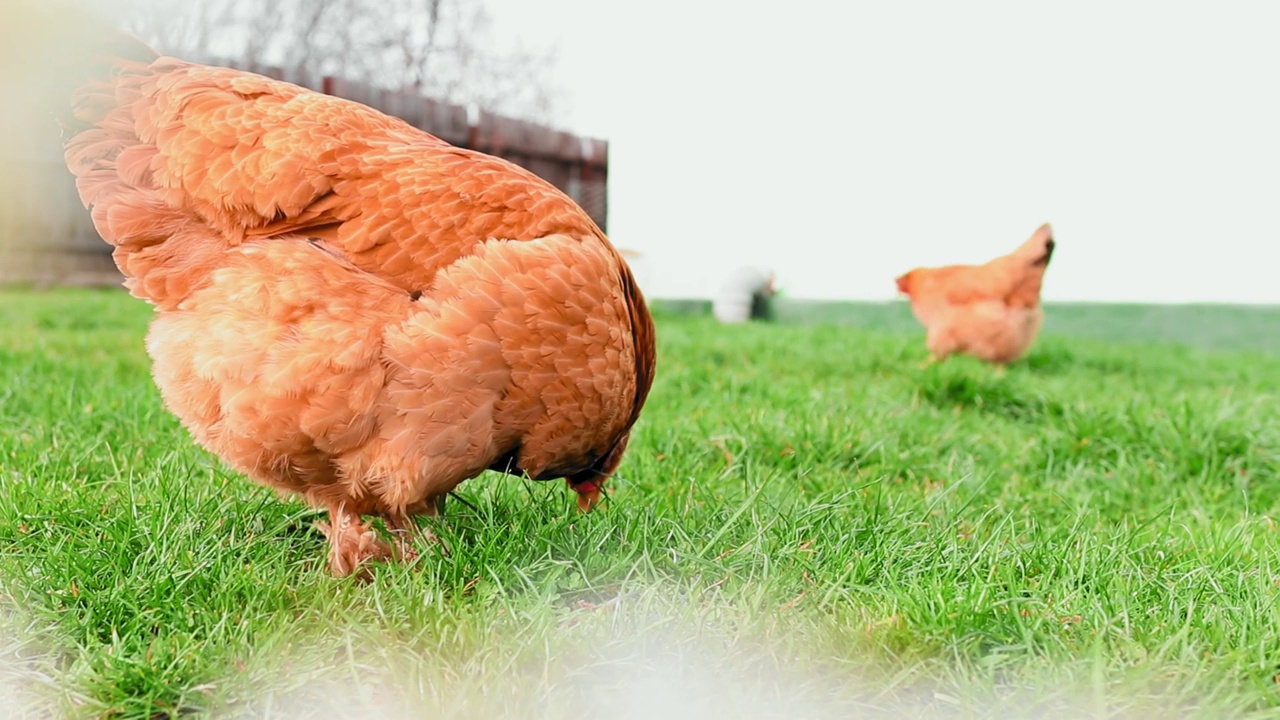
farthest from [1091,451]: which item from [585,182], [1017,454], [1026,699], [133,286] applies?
[585,182]

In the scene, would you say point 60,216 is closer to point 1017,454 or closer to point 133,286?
point 133,286

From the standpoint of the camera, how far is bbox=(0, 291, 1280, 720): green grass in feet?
5.13

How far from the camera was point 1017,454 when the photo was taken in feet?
11.9

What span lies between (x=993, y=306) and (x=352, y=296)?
5.28 metres

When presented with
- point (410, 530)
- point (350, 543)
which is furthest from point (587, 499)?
point (350, 543)

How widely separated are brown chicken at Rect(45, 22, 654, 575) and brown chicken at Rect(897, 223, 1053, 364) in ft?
15.0

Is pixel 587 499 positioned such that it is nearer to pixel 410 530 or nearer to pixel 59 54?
pixel 410 530

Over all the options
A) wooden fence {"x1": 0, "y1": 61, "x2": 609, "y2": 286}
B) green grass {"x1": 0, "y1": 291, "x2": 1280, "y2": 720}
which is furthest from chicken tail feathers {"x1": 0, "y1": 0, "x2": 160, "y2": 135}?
wooden fence {"x1": 0, "y1": 61, "x2": 609, "y2": 286}

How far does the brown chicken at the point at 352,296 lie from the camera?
183 centimetres

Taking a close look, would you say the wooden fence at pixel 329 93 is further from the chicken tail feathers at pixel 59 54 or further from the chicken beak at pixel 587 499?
the chicken beak at pixel 587 499

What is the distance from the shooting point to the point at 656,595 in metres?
1.83

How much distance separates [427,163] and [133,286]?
2.49 feet

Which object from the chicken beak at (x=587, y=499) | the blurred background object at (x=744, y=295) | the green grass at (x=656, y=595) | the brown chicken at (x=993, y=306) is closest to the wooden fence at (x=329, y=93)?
the blurred background object at (x=744, y=295)

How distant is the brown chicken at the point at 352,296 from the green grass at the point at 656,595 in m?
0.25
